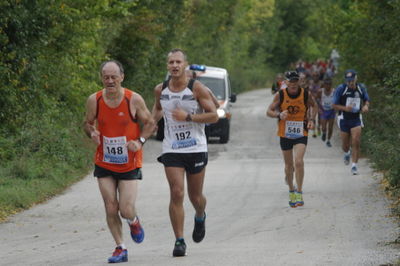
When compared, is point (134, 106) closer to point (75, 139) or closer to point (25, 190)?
point (25, 190)

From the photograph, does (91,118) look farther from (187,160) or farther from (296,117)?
(296,117)

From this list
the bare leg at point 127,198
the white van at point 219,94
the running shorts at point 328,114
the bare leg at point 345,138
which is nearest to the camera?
the bare leg at point 127,198

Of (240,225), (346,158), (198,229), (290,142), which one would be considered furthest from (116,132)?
(346,158)

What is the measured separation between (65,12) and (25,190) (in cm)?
547

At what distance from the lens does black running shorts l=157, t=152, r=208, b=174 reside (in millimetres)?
9562

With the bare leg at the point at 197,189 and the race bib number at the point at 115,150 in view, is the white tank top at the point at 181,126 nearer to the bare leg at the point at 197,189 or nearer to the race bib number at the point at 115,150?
the bare leg at the point at 197,189

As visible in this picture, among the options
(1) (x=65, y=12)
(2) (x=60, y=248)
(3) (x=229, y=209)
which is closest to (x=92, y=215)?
(3) (x=229, y=209)

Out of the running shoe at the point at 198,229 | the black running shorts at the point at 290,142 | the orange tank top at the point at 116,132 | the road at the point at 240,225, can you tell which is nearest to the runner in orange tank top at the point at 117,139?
the orange tank top at the point at 116,132

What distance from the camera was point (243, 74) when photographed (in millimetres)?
68312

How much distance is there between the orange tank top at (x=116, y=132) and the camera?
9250 mm

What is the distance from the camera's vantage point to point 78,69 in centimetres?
2259

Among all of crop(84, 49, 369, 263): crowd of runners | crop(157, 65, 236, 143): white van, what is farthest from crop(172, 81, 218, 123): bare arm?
crop(157, 65, 236, 143): white van

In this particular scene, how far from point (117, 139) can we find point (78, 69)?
13.6 m

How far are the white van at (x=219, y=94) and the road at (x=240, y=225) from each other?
649cm
